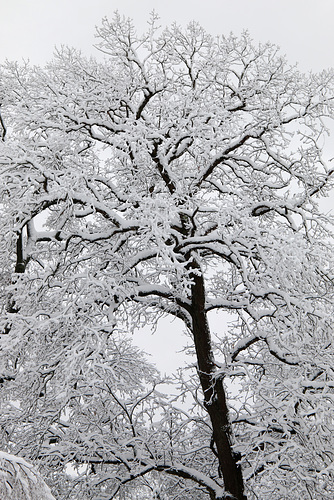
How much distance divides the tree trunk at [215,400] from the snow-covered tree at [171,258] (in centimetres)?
2

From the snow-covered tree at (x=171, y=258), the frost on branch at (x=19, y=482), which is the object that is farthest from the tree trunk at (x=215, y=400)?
the frost on branch at (x=19, y=482)

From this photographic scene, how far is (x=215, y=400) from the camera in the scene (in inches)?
320

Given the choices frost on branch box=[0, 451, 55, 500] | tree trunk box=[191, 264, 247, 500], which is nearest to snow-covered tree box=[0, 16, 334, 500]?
tree trunk box=[191, 264, 247, 500]

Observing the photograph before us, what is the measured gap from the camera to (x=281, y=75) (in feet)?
28.1

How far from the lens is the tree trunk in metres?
7.82

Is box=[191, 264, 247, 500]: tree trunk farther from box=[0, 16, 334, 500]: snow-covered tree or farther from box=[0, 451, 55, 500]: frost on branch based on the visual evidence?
box=[0, 451, 55, 500]: frost on branch

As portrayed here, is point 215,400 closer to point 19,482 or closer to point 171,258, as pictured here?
point 171,258

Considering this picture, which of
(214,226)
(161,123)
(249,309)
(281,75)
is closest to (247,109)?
(281,75)

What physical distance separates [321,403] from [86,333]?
282 cm

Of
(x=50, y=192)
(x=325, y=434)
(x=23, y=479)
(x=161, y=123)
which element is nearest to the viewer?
(x=23, y=479)

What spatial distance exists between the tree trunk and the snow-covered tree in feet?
0.07

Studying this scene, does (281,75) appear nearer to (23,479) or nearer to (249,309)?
(249,309)

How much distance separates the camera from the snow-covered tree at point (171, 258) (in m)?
6.77

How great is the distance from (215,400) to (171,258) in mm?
2252
